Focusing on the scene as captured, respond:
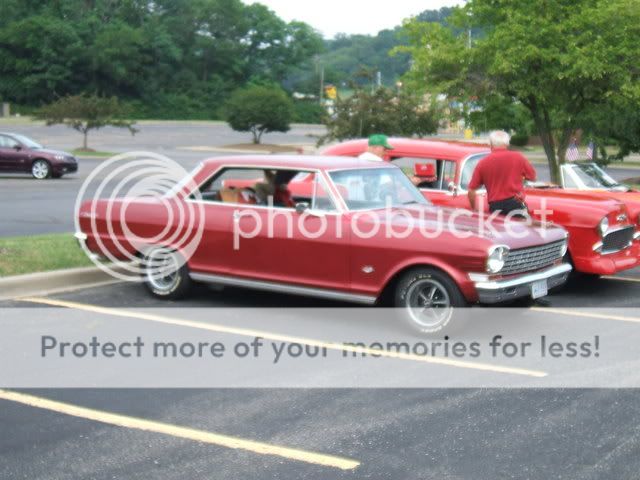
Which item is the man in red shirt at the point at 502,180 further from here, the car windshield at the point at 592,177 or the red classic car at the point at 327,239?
the car windshield at the point at 592,177

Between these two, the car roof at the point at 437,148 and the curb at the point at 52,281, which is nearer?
the curb at the point at 52,281

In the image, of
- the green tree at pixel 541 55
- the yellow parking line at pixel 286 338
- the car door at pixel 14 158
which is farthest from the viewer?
the car door at pixel 14 158

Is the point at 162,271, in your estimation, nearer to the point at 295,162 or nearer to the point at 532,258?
the point at 295,162

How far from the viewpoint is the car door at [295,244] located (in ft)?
29.6

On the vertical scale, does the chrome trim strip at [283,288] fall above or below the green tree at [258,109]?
below

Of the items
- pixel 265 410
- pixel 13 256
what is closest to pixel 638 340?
pixel 265 410

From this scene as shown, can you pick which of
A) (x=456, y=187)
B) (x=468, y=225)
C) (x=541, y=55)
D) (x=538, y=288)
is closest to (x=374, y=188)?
(x=468, y=225)

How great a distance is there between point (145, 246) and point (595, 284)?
5.51 metres

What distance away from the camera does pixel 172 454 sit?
220 inches

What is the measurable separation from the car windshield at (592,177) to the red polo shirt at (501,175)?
318cm

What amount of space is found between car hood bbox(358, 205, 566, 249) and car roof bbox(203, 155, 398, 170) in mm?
630

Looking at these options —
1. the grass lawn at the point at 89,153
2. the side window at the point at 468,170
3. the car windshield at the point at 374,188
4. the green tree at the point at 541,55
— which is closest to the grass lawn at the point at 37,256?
the car windshield at the point at 374,188

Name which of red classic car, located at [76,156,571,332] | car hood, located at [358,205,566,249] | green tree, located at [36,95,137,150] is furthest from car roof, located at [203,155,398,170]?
green tree, located at [36,95,137,150]

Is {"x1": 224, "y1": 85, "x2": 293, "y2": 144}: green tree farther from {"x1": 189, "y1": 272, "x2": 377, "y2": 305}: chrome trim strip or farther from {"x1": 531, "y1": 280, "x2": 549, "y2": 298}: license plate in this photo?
{"x1": 531, "y1": 280, "x2": 549, "y2": 298}: license plate
